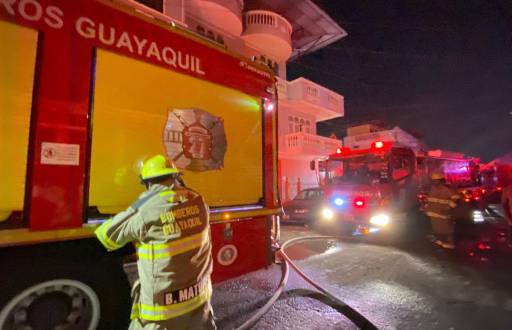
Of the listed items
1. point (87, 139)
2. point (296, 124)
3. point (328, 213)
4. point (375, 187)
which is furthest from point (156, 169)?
point (296, 124)

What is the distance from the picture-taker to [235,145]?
333cm

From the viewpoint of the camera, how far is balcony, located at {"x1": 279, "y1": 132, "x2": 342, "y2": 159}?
1659 cm

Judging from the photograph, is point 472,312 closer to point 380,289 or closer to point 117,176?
point 380,289

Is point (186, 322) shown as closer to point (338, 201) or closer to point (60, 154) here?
point (60, 154)

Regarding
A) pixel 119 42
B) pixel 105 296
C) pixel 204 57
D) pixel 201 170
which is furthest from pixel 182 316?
pixel 204 57

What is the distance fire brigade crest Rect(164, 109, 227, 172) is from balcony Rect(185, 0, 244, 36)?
12.8 m

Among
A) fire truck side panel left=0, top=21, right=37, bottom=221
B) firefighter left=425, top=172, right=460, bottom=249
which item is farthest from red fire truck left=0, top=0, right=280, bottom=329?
firefighter left=425, top=172, right=460, bottom=249

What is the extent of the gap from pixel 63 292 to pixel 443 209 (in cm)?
709

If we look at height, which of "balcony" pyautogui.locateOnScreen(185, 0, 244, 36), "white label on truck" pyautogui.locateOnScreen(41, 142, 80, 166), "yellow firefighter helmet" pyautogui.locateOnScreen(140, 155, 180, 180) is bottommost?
"yellow firefighter helmet" pyautogui.locateOnScreen(140, 155, 180, 180)

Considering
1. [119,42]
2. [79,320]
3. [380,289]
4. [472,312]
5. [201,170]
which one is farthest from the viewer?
[380,289]

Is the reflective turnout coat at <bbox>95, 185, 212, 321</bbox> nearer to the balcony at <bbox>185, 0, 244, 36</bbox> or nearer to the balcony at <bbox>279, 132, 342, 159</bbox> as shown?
the balcony at <bbox>185, 0, 244, 36</bbox>

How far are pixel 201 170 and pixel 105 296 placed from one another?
4.53ft

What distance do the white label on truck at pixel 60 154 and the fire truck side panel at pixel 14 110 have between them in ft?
0.37

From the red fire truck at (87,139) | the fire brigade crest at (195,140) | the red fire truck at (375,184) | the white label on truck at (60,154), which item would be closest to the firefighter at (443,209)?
the red fire truck at (375,184)
